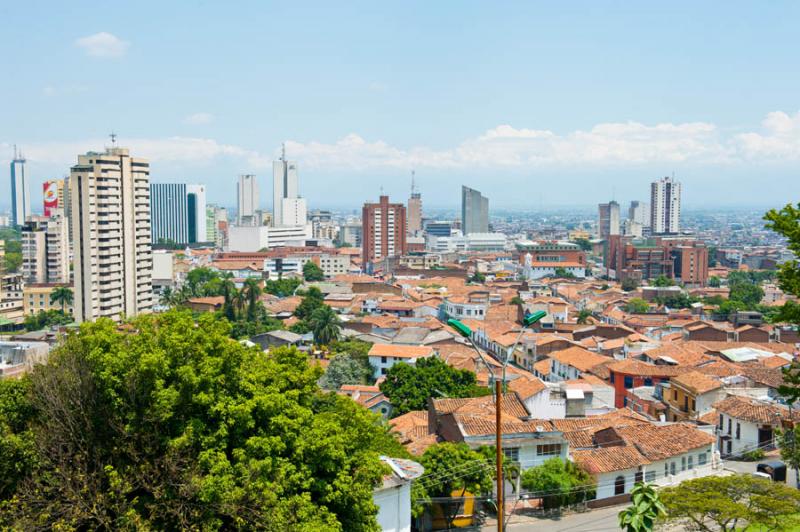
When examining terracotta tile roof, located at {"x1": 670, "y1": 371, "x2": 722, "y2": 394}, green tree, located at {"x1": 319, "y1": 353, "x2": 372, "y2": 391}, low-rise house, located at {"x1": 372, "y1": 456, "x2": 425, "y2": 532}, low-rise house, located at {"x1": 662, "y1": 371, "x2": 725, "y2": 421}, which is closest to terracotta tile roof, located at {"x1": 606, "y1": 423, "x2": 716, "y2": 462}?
low-rise house, located at {"x1": 662, "y1": 371, "x2": 725, "y2": 421}

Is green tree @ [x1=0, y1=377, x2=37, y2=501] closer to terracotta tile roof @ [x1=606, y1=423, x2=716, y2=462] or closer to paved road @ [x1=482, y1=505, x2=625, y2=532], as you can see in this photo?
paved road @ [x1=482, y1=505, x2=625, y2=532]

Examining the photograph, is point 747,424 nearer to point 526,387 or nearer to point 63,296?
point 526,387

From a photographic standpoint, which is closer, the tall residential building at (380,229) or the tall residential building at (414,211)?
the tall residential building at (380,229)

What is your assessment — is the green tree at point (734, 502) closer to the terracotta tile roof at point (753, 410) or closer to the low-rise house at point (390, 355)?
the terracotta tile roof at point (753, 410)

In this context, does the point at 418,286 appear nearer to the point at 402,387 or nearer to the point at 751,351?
the point at 751,351

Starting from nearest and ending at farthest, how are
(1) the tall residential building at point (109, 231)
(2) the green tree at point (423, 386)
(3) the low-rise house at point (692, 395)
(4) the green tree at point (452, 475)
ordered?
(4) the green tree at point (452, 475)
(3) the low-rise house at point (692, 395)
(2) the green tree at point (423, 386)
(1) the tall residential building at point (109, 231)

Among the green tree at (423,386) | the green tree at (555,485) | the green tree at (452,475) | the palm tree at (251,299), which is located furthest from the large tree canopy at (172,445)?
the palm tree at (251,299)

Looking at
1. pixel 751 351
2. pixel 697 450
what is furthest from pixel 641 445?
pixel 751 351
